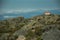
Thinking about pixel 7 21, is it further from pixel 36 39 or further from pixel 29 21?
pixel 36 39

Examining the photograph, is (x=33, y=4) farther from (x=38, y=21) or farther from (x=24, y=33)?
(x=24, y=33)

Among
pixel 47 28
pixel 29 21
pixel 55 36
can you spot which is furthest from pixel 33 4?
pixel 55 36

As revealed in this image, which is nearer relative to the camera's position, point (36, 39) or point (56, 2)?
point (36, 39)

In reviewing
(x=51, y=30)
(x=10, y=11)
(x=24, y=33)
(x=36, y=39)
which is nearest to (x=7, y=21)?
(x=10, y=11)

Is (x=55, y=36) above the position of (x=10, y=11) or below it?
below

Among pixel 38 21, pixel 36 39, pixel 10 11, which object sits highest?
pixel 10 11

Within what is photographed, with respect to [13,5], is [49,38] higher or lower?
lower
